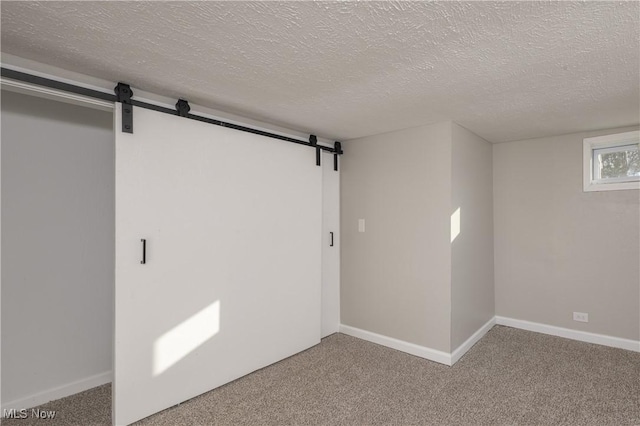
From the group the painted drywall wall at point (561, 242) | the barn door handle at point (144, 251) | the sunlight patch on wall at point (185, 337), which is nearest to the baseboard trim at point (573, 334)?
the painted drywall wall at point (561, 242)

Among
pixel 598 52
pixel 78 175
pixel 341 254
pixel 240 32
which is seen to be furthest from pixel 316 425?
pixel 598 52

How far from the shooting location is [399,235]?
3451 mm

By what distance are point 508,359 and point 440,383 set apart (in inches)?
34.5

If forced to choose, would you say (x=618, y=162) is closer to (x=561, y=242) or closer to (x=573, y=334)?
(x=561, y=242)

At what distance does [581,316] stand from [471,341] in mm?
1258

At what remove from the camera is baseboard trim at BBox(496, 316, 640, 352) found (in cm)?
332

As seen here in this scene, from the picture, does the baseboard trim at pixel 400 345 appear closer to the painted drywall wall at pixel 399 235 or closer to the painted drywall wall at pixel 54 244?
the painted drywall wall at pixel 399 235

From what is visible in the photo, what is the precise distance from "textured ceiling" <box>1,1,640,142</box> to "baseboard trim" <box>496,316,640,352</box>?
88.3 inches

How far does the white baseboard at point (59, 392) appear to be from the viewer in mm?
2334

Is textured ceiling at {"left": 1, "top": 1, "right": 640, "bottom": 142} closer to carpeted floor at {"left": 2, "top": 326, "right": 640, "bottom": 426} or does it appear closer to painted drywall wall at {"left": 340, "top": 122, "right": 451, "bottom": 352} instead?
painted drywall wall at {"left": 340, "top": 122, "right": 451, "bottom": 352}

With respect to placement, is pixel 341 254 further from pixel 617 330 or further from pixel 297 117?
pixel 617 330

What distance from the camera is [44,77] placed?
6.39 ft

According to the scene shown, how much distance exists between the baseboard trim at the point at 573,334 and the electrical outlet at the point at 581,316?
13cm

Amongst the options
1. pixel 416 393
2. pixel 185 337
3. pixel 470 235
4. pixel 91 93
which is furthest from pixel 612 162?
pixel 91 93
